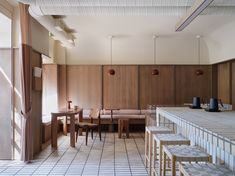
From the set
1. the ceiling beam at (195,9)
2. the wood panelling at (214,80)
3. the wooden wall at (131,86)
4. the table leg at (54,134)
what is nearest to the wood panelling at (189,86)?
the wooden wall at (131,86)

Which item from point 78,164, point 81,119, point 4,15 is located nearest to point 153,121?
point 78,164

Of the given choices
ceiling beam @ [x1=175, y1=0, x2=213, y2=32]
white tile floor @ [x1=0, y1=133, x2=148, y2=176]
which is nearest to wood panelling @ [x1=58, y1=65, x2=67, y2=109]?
white tile floor @ [x1=0, y1=133, x2=148, y2=176]

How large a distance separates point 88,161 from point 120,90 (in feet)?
13.2

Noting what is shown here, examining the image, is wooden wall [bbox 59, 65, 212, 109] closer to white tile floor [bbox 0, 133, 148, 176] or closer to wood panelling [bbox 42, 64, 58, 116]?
wood panelling [bbox 42, 64, 58, 116]

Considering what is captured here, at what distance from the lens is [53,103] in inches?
337

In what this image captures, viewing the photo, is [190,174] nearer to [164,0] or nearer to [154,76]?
[164,0]

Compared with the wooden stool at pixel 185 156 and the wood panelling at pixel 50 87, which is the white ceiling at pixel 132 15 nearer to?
the wood panelling at pixel 50 87

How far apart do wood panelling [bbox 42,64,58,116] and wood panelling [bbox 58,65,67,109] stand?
0.70 feet

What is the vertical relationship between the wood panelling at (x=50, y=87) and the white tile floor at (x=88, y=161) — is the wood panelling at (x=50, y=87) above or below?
above

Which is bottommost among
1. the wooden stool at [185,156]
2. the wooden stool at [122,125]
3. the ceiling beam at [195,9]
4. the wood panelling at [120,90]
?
the wooden stool at [122,125]

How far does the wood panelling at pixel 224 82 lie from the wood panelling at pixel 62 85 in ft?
16.4

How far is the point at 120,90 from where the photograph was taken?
880 cm

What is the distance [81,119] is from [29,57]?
325 cm

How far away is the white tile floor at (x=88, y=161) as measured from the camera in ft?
14.3
